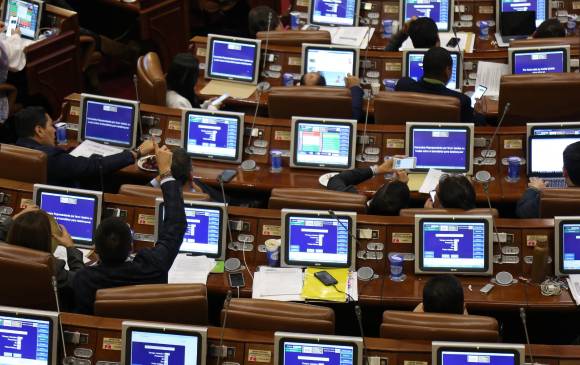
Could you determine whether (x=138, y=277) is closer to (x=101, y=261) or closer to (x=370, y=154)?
(x=101, y=261)

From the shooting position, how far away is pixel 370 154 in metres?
7.97

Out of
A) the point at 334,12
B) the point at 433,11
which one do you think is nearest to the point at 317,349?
the point at 433,11

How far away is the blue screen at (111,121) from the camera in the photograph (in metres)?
8.14

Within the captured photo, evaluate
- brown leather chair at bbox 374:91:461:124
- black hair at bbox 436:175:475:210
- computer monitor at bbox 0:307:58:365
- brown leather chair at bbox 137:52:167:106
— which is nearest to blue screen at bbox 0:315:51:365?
computer monitor at bbox 0:307:58:365

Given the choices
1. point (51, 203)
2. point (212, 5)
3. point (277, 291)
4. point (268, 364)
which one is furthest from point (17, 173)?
point (212, 5)

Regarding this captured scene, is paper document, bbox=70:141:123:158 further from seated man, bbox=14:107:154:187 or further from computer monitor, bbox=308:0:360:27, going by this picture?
computer monitor, bbox=308:0:360:27

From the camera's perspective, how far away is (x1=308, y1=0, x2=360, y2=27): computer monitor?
10078 mm

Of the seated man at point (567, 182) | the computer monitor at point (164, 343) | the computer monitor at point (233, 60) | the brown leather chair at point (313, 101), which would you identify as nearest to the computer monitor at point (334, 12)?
the computer monitor at point (233, 60)

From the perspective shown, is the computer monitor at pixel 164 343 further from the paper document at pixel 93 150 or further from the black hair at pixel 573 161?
the black hair at pixel 573 161

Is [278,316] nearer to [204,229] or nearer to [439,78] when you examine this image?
[204,229]

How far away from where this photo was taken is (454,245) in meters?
6.66

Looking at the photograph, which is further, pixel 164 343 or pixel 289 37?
pixel 289 37

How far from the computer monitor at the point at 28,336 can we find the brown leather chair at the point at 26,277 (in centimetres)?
31

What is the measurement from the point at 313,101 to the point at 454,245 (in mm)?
1912
